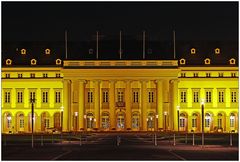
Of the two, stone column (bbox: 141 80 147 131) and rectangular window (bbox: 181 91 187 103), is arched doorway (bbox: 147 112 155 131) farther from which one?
rectangular window (bbox: 181 91 187 103)

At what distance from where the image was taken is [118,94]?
110250 millimetres

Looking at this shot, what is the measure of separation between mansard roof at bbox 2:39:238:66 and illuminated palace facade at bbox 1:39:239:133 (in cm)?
15

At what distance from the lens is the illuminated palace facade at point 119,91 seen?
354ft

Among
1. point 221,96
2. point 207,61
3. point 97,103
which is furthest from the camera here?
point 207,61

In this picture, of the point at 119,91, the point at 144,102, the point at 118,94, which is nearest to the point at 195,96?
the point at 144,102

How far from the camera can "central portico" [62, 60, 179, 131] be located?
10750 cm

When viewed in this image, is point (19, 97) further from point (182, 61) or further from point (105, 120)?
point (182, 61)

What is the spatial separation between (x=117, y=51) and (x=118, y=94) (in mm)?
5742

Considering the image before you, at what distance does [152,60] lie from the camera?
108 metres

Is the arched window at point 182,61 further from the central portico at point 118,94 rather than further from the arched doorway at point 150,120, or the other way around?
the arched doorway at point 150,120

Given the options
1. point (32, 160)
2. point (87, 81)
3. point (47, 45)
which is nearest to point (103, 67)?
point (87, 81)

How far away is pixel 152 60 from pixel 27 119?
18499mm

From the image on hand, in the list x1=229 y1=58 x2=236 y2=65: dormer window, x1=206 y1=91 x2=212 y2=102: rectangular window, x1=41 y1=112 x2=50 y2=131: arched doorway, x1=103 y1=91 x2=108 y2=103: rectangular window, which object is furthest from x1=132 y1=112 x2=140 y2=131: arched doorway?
x1=229 y1=58 x2=236 y2=65: dormer window

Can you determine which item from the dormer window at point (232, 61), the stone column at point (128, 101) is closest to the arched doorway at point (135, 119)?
the stone column at point (128, 101)
